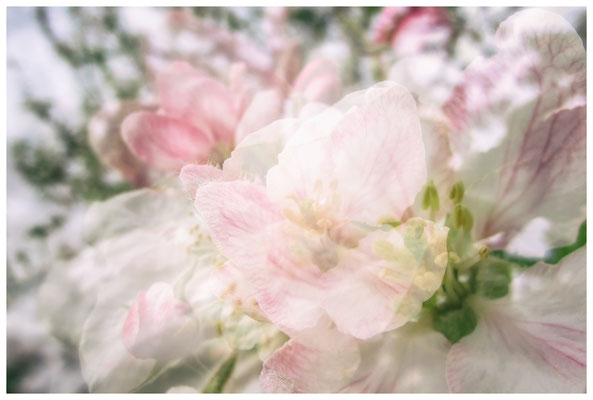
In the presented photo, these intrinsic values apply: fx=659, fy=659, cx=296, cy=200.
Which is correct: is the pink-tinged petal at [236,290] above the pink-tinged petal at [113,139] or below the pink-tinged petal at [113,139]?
below

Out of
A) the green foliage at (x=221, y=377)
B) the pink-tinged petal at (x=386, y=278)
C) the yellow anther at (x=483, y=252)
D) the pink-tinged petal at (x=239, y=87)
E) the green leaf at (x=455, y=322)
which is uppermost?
the pink-tinged petal at (x=239, y=87)

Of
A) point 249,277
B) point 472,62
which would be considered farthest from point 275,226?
point 472,62

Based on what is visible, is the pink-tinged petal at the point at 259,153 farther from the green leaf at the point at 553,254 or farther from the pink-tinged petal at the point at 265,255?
the green leaf at the point at 553,254

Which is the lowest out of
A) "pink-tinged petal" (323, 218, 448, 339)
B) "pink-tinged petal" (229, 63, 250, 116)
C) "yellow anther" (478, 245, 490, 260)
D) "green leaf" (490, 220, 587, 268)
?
"green leaf" (490, 220, 587, 268)

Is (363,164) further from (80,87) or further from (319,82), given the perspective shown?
(80,87)

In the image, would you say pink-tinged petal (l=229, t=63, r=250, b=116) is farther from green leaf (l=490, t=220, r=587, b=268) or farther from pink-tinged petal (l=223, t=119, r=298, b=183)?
green leaf (l=490, t=220, r=587, b=268)

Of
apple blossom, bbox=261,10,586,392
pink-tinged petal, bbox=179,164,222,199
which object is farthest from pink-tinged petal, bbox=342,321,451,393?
pink-tinged petal, bbox=179,164,222,199

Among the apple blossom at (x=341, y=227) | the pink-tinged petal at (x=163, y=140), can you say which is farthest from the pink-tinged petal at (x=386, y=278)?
the pink-tinged petal at (x=163, y=140)
